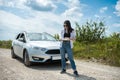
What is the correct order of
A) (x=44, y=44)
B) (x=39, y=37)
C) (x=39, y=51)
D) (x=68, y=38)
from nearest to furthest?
(x=68, y=38) → (x=39, y=51) → (x=44, y=44) → (x=39, y=37)

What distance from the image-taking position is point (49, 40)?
1088 centimetres

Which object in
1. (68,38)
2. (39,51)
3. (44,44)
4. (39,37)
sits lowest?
(39,51)

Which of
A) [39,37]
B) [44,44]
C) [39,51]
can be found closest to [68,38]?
[39,51]

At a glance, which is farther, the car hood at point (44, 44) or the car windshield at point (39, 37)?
the car windshield at point (39, 37)

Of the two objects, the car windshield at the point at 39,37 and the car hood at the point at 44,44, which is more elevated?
the car windshield at the point at 39,37

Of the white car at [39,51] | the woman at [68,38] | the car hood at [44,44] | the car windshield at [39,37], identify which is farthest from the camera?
the car windshield at [39,37]

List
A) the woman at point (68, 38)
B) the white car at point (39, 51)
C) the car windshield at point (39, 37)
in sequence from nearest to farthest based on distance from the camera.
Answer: the woman at point (68, 38), the white car at point (39, 51), the car windshield at point (39, 37)

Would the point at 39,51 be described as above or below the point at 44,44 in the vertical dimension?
below

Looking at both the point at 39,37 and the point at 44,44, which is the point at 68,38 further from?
the point at 39,37

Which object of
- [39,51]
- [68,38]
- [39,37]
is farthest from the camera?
[39,37]

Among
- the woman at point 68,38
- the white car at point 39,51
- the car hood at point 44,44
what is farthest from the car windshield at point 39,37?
the woman at point 68,38

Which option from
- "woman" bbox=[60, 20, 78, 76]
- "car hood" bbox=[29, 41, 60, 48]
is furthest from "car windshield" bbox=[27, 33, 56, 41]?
"woman" bbox=[60, 20, 78, 76]

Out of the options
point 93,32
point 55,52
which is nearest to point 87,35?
point 93,32

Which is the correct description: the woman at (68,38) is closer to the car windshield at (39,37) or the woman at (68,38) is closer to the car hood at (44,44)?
the car hood at (44,44)
